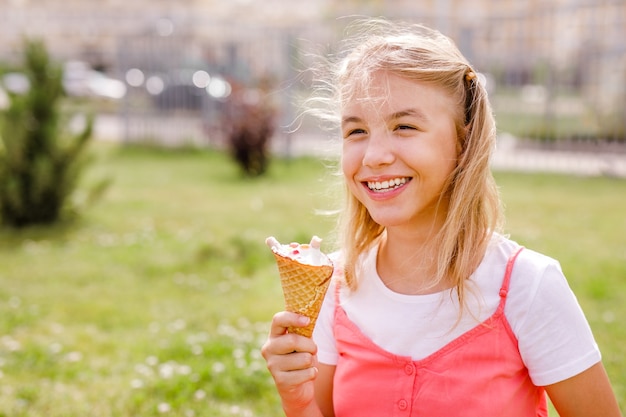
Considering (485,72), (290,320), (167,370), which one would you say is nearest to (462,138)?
(290,320)

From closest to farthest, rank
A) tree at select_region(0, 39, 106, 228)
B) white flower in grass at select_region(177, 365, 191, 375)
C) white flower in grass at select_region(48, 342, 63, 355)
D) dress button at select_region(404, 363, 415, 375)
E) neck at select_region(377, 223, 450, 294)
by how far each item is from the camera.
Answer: dress button at select_region(404, 363, 415, 375) < neck at select_region(377, 223, 450, 294) < white flower in grass at select_region(177, 365, 191, 375) < white flower in grass at select_region(48, 342, 63, 355) < tree at select_region(0, 39, 106, 228)

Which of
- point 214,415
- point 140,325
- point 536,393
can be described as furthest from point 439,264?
point 140,325

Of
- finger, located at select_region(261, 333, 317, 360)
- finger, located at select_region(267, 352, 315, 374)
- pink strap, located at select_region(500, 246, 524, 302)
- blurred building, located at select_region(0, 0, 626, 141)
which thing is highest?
pink strap, located at select_region(500, 246, 524, 302)

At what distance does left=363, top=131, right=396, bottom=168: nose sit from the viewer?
189cm

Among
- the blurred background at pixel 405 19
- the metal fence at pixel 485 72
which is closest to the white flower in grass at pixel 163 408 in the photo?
the blurred background at pixel 405 19

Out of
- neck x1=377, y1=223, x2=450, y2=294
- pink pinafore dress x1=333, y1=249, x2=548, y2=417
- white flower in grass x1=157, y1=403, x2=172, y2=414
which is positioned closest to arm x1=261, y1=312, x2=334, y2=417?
pink pinafore dress x1=333, y1=249, x2=548, y2=417

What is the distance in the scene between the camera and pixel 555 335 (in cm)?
180

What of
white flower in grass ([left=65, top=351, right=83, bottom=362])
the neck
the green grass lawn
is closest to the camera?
the neck

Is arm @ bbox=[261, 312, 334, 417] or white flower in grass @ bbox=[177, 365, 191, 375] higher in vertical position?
arm @ bbox=[261, 312, 334, 417]

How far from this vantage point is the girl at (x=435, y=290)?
71.9 inches

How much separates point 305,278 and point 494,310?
19.3 inches

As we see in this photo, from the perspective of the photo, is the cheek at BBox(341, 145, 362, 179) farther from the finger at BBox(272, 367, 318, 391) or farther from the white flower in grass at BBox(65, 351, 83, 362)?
the white flower in grass at BBox(65, 351, 83, 362)

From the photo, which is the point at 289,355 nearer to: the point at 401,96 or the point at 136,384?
the point at 401,96

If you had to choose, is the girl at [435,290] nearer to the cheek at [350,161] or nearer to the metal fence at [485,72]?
the cheek at [350,161]
